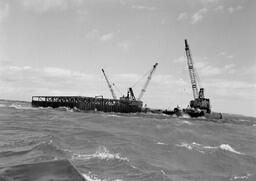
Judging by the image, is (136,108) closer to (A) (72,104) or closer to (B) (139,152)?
(A) (72,104)

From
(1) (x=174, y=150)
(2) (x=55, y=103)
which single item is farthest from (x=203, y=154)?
(2) (x=55, y=103)

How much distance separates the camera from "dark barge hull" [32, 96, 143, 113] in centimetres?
15775

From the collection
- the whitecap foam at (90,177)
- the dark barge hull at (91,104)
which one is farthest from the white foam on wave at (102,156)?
the dark barge hull at (91,104)

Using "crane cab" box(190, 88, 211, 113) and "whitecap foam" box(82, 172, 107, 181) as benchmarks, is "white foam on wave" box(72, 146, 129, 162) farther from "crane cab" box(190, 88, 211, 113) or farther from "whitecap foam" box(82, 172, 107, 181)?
"crane cab" box(190, 88, 211, 113)

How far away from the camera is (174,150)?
37.5m

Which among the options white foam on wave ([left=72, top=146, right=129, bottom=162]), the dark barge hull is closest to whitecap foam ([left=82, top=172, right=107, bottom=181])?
white foam on wave ([left=72, top=146, right=129, bottom=162])

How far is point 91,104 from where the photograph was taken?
15850cm

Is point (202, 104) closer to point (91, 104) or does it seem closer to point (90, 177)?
point (91, 104)

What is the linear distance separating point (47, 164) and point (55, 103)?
467 ft

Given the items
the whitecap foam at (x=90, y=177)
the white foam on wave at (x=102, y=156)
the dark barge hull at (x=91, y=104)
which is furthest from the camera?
the dark barge hull at (x=91, y=104)

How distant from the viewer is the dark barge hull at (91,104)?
158 metres

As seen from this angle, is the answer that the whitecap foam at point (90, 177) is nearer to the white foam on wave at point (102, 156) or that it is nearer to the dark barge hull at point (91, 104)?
the white foam on wave at point (102, 156)

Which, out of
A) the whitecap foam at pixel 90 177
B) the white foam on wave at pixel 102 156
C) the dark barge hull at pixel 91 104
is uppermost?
the dark barge hull at pixel 91 104

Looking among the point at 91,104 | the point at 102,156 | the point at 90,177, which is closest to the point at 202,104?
the point at 91,104
